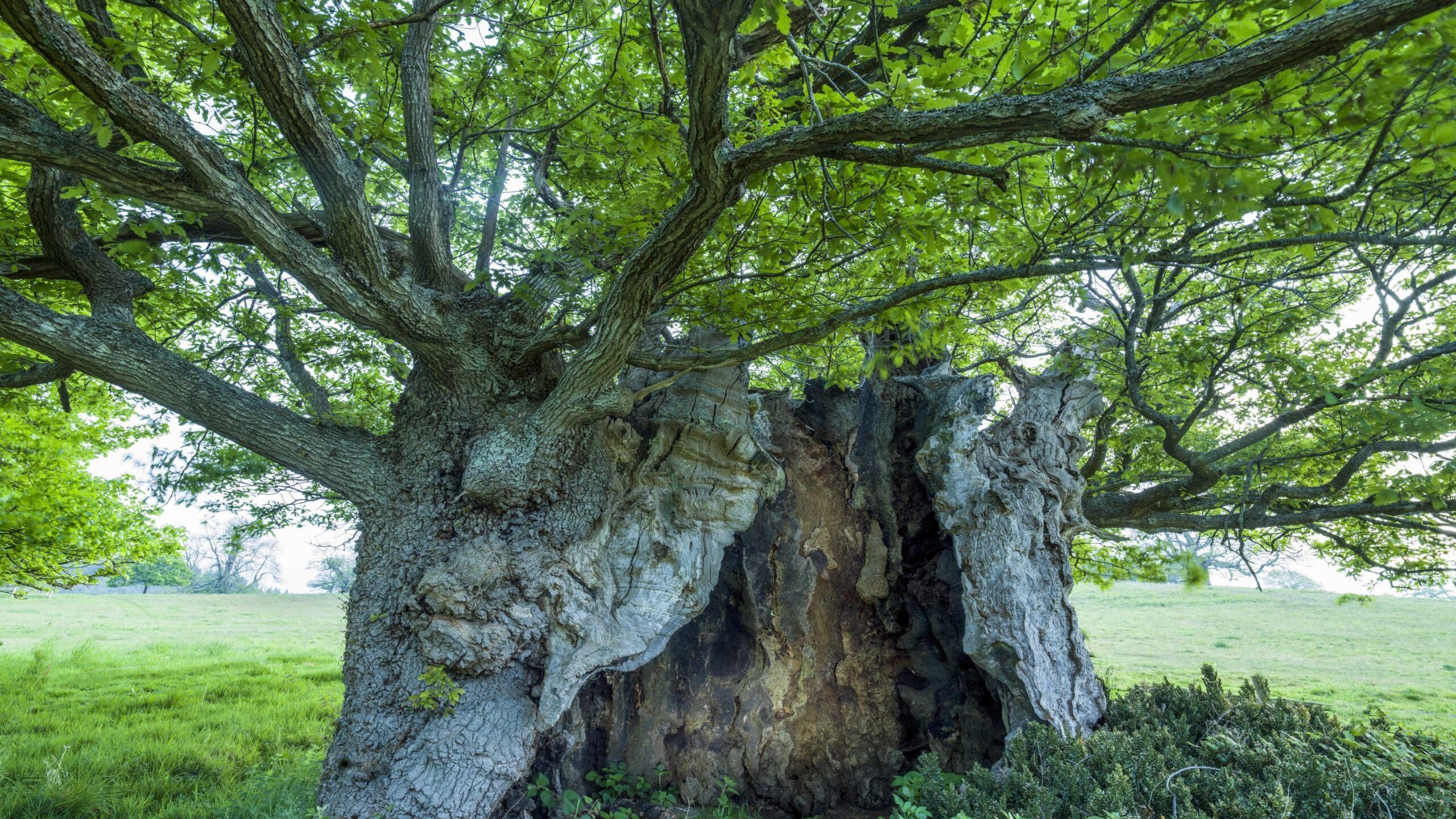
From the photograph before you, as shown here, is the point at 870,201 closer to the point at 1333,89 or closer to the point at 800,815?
the point at 1333,89

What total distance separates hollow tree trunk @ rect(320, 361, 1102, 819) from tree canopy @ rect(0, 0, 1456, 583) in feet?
1.81

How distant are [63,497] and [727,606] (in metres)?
9.06

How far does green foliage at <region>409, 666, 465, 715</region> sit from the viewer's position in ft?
13.4

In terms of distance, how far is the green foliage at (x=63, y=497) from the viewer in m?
6.95

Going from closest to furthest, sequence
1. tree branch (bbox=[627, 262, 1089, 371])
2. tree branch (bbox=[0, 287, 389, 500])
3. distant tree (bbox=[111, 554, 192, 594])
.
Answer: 1. tree branch (bbox=[627, 262, 1089, 371])
2. tree branch (bbox=[0, 287, 389, 500])
3. distant tree (bbox=[111, 554, 192, 594])

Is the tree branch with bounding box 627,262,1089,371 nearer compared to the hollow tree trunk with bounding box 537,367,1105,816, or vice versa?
the tree branch with bounding box 627,262,1089,371

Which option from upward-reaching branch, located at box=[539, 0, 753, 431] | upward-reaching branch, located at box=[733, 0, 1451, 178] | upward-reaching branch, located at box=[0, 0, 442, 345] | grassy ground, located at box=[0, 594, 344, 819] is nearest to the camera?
upward-reaching branch, located at box=[733, 0, 1451, 178]

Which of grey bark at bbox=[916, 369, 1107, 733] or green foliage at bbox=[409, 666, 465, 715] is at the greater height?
grey bark at bbox=[916, 369, 1107, 733]

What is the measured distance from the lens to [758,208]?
163 inches

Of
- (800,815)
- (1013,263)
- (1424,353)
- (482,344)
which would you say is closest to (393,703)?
(482,344)

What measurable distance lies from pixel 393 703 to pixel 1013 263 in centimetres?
516

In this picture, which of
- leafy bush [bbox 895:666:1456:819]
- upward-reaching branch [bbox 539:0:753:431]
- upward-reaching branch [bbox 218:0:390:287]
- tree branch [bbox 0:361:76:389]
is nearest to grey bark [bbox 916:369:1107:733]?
leafy bush [bbox 895:666:1456:819]

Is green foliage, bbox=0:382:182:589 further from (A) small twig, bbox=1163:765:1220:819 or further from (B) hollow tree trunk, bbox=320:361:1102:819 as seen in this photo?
(A) small twig, bbox=1163:765:1220:819

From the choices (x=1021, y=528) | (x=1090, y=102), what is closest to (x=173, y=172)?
(x=1090, y=102)
